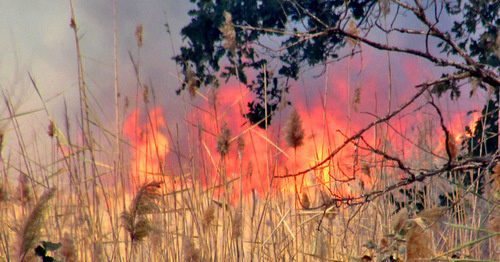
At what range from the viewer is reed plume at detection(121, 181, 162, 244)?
4.91 ft

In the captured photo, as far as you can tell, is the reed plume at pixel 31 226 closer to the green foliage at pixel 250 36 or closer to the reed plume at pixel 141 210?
the reed plume at pixel 141 210

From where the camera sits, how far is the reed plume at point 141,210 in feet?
4.91

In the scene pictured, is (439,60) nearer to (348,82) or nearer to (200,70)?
(348,82)

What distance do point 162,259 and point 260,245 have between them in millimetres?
478

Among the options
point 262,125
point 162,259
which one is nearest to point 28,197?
point 162,259

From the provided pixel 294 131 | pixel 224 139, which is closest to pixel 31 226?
pixel 224 139

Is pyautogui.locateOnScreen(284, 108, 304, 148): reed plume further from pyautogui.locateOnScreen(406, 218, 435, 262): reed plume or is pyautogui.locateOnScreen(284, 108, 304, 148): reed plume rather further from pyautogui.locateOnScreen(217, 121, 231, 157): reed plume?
pyautogui.locateOnScreen(406, 218, 435, 262): reed plume

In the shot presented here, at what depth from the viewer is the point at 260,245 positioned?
7.34ft

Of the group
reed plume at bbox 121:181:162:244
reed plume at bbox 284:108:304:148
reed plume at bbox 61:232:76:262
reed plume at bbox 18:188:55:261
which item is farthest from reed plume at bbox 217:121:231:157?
reed plume at bbox 18:188:55:261

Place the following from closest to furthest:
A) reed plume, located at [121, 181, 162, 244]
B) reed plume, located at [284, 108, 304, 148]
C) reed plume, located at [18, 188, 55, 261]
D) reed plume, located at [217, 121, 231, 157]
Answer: reed plume, located at [18, 188, 55, 261], reed plume, located at [121, 181, 162, 244], reed plume, located at [284, 108, 304, 148], reed plume, located at [217, 121, 231, 157]

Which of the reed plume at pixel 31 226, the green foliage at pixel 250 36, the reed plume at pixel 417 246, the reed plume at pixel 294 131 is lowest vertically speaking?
the reed plume at pixel 417 246

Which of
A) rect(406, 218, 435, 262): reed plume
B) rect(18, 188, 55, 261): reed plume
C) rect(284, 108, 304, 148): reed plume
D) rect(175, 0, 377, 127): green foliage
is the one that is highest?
rect(175, 0, 377, 127): green foliage

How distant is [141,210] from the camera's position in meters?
1.53

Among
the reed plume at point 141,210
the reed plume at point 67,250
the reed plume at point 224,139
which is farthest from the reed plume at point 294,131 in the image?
the reed plume at point 67,250
